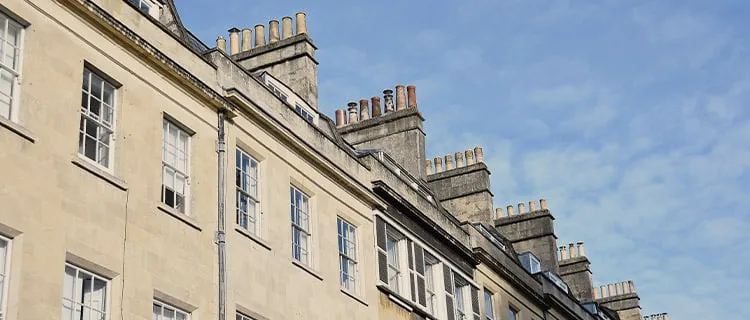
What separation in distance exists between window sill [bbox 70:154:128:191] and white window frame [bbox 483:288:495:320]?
15165 millimetres

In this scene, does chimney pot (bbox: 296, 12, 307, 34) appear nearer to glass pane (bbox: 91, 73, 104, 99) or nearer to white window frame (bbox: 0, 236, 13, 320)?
glass pane (bbox: 91, 73, 104, 99)

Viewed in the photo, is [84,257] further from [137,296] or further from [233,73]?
[233,73]

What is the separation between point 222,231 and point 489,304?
13.0 m

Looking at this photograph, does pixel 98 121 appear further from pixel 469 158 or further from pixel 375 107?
pixel 469 158

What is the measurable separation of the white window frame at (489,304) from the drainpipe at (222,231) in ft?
40.2

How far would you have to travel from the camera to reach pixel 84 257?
16703 mm

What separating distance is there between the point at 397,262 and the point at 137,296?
1009 cm

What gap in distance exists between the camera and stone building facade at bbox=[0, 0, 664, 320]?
54.0ft

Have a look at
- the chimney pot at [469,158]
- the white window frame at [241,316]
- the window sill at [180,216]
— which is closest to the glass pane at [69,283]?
the window sill at [180,216]

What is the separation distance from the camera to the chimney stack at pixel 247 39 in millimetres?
28500

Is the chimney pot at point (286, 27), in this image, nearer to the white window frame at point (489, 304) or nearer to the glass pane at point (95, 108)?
the white window frame at point (489, 304)

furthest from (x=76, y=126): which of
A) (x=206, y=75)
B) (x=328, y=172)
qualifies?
(x=328, y=172)

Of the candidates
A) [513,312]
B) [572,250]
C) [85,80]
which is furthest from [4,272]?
[572,250]

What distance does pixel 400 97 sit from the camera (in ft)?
111
